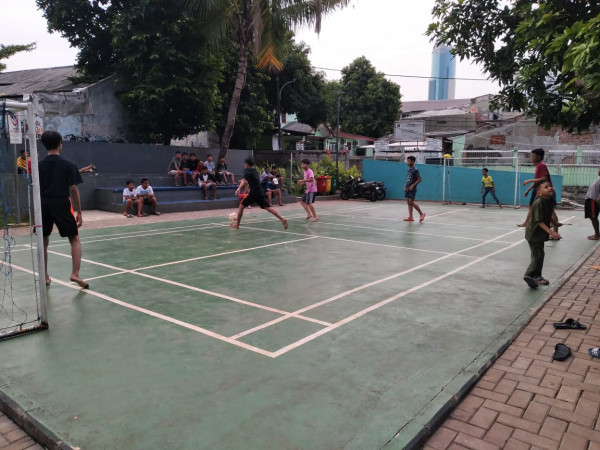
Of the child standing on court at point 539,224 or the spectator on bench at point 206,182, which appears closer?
the child standing on court at point 539,224

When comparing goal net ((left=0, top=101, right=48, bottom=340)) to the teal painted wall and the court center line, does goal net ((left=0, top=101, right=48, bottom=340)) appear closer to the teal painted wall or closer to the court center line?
the court center line

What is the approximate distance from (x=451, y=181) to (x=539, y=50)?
52.1 ft

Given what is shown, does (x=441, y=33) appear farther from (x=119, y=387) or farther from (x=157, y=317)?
(x=119, y=387)

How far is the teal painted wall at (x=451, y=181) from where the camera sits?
19.3 m

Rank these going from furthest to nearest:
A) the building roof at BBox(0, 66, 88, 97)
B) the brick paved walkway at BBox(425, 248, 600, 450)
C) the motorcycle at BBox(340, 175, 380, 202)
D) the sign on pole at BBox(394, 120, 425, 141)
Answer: the sign on pole at BBox(394, 120, 425, 141), the motorcycle at BBox(340, 175, 380, 202), the building roof at BBox(0, 66, 88, 97), the brick paved walkway at BBox(425, 248, 600, 450)

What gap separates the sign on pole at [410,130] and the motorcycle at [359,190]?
2088 cm

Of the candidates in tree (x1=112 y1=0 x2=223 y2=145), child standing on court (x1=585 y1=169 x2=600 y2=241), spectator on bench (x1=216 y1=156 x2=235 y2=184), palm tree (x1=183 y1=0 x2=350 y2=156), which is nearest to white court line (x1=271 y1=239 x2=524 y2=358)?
child standing on court (x1=585 y1=169 x2=600 y2=241)

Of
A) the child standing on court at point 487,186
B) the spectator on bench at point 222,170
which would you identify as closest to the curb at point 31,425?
the spectator on bench at point 222,170

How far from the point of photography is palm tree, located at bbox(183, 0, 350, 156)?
16.5 metres

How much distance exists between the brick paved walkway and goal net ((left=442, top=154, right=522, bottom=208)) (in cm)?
1556

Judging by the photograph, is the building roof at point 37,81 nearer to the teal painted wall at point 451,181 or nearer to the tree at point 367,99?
the teal painted wall at point 451,181

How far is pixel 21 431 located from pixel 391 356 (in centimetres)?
276

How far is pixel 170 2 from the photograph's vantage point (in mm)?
17062

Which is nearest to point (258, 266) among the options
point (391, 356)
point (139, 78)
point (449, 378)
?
point (391, 356)
